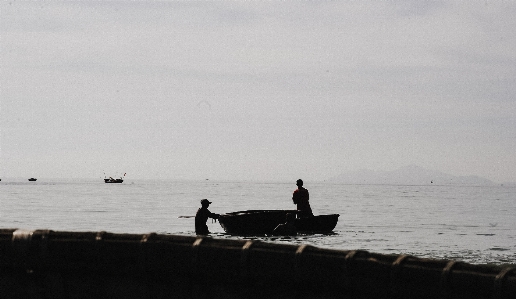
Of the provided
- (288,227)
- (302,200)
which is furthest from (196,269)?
(302,200)

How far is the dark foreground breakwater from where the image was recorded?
4590 millimetres

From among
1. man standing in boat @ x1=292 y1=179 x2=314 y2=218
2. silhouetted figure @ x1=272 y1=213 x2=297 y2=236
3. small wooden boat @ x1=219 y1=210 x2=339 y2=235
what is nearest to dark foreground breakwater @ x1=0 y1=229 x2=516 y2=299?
man standing in boat @ x1=292 y1=179 x2=314 y2=218

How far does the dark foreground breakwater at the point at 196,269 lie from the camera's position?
4.59m

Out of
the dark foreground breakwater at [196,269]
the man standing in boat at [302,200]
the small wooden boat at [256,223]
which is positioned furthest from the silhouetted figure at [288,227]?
the dark foreground breakwater at [196,269]

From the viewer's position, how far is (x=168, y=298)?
5164 mm

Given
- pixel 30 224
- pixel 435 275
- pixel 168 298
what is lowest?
pixel 30 224

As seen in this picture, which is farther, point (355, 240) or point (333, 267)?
point (355, 240)

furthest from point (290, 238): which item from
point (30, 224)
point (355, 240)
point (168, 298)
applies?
point (30, 224)

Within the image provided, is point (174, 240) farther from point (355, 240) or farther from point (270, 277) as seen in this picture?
point (355, 240)

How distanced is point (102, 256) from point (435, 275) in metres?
2.72

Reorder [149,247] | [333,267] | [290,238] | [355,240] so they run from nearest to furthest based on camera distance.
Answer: [333,267]
[149,247]
[290,238]
[355,240]

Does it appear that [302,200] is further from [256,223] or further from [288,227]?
[256,223]

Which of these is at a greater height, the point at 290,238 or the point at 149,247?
the point at 149,247

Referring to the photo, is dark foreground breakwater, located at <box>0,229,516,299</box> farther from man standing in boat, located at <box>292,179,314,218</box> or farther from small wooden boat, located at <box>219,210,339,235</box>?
small wooden boat, located at <box>219,210,339,235</box>
